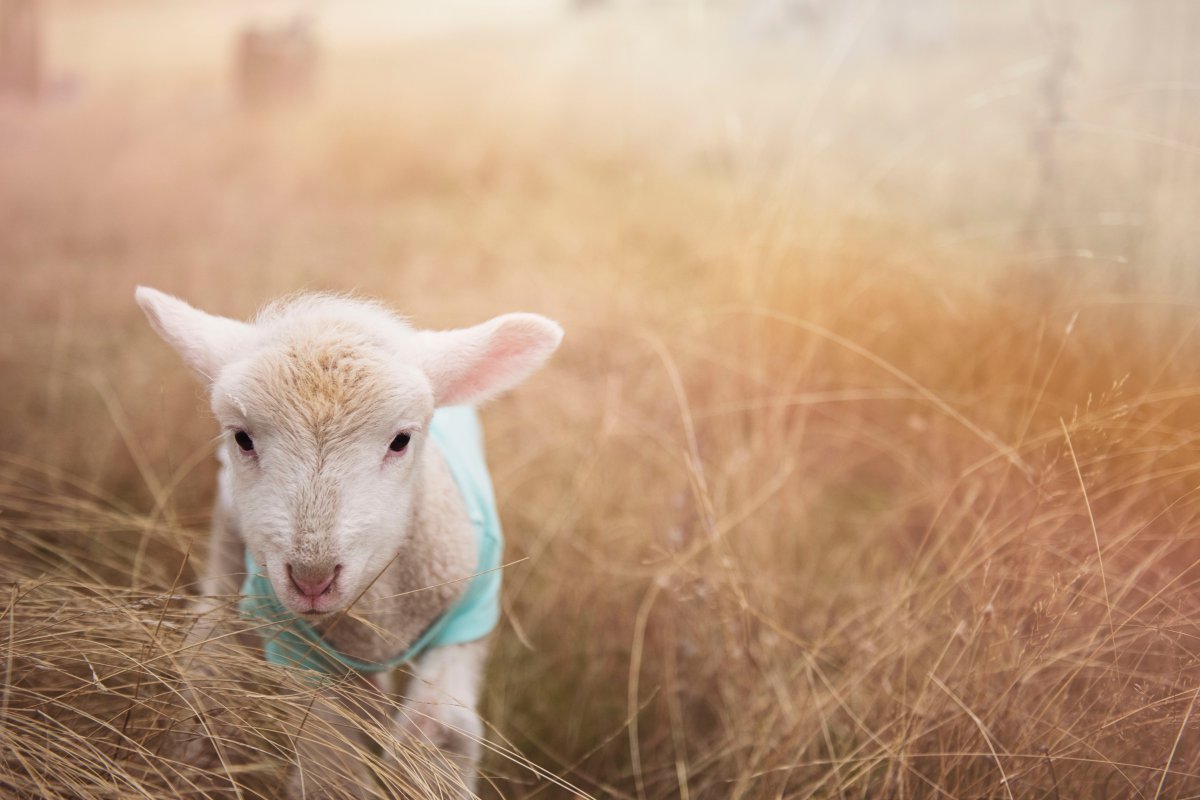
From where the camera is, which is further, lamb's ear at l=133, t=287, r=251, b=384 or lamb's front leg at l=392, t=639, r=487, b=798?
lamb's front leg at l=392, t=639, r=487, b=798

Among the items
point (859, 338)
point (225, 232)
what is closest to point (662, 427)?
point (859, 338)

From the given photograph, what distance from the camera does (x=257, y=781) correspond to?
1.81 metres

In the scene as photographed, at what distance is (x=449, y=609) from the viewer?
2.01m

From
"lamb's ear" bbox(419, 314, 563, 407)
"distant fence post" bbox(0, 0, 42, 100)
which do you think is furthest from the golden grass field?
"lamb's ear" bbox(419, 314, 563, 407)

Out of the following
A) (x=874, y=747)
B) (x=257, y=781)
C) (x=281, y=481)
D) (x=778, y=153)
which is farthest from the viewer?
(x=778, y=153)

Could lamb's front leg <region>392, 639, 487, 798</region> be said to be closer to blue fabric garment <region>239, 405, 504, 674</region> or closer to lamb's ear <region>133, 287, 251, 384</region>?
blue fabric garment <region>239, 405, 504, 674</region>

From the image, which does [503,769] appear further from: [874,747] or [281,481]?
[281,481]

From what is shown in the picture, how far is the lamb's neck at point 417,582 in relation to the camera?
1917 mm

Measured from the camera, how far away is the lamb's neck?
1.92m

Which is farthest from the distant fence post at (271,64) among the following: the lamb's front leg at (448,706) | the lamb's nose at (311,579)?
the lamb's nose at (311,579)

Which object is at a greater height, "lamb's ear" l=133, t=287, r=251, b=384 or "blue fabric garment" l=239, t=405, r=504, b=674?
"lamb's ear" l=133, t=287, r=251, b=384

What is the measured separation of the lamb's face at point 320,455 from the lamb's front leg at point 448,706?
1.28ft

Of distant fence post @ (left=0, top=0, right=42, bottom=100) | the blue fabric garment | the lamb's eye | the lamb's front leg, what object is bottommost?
the lamb's front leg

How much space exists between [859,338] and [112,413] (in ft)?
10.4
